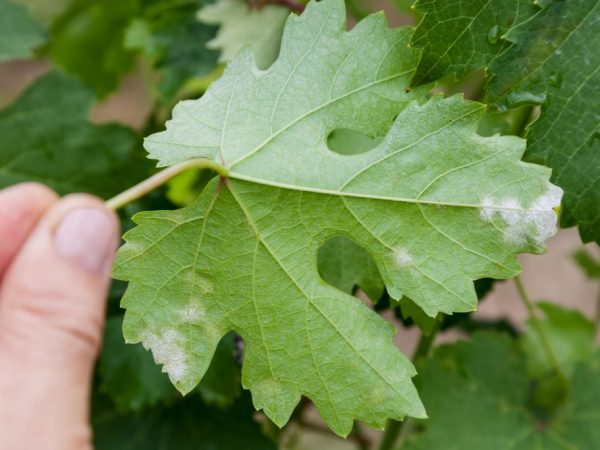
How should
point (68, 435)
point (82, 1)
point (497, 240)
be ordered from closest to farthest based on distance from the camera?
1. point (497, 240)
2. point (68, 435)
3. point (82, 1)

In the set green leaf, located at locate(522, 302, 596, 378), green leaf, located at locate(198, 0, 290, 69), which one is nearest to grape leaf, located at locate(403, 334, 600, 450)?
green leaf, located at locate(522, 302, 596, 378)

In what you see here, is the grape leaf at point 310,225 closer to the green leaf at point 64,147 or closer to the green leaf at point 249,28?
the green leaf at point 249,28

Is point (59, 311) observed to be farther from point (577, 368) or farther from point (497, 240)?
point (577, 368)

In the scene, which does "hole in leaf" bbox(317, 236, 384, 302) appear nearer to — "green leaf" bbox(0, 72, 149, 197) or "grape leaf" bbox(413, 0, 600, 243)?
"grape leaf" bbox(413, 0, 600, 243)

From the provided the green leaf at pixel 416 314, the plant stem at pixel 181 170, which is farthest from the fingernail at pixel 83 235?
the green leaf at pixel 416 314

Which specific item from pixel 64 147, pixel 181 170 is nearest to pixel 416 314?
pixel 181 170

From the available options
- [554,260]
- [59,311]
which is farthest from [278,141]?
[554,260]
